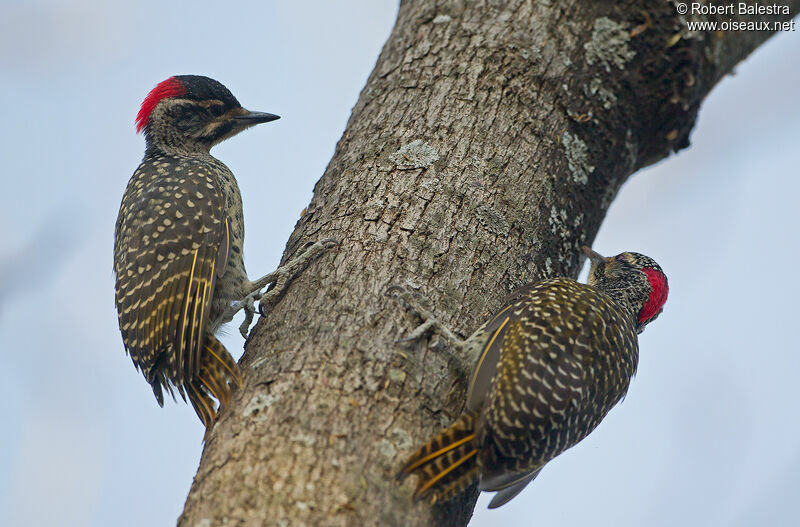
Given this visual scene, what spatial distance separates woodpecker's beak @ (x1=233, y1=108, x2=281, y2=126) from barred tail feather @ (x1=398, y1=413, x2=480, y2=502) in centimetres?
308

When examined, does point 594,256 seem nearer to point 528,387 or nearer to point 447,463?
point 528,387

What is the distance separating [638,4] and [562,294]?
2.02 m

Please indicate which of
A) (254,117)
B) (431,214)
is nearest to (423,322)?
(431,214)

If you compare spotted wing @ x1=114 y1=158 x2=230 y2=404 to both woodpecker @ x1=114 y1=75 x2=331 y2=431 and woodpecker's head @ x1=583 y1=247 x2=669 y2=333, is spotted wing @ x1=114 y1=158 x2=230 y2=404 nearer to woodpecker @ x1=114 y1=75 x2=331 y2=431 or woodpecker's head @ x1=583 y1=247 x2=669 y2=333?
woodpecker @ x1=114 y1=75 x2=331 y2=431

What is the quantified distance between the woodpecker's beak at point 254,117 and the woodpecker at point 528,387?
2.56 m

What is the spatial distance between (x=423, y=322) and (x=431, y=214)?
66cm

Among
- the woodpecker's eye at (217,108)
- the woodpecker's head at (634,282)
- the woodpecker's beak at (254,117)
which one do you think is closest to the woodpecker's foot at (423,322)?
the woodpecker's head at (634,282)

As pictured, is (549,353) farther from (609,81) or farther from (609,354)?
(609,81)

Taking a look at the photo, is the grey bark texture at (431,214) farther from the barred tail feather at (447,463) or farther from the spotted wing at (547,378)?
the spotted wing at (547,378)

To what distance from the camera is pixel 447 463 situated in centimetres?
290

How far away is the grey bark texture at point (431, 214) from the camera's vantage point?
2.70 metres

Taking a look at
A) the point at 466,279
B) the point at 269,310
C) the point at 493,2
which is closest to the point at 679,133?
the point at 493,2

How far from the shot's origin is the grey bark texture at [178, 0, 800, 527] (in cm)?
270

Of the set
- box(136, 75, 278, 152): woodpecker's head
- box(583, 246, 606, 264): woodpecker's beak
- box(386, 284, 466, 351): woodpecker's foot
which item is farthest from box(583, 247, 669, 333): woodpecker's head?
box(136, 75, 278, 152): woodpecker's head
